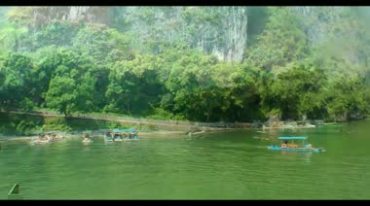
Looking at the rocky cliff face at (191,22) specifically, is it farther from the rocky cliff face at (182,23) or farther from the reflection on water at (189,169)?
the reflection on water at (189,169)

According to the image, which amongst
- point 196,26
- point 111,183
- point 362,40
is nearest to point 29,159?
point 111,183

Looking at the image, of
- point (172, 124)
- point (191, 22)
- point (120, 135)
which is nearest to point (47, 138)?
point (120, 135)

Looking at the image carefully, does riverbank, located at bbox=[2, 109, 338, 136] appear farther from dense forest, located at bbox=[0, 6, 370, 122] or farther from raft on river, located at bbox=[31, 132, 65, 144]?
raft on river, located at bbox=[31, 132, 65, 144]

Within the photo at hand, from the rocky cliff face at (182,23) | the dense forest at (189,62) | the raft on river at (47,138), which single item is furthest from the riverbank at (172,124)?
the rocky cliff face at (182,23)

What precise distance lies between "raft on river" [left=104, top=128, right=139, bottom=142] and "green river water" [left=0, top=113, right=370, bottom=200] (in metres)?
0.16

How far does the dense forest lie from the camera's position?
8094 mm

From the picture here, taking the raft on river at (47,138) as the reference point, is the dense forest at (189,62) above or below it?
above

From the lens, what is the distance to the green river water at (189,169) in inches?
148

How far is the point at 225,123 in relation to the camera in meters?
8.42

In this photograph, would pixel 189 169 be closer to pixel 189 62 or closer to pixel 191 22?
pixel 189 62

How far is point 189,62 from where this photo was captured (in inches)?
350

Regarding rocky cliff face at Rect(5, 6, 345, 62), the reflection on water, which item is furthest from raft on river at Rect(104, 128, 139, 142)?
rocky cliff face at Rect(5, 6, 345, 62)

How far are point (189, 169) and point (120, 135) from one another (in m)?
2.39
